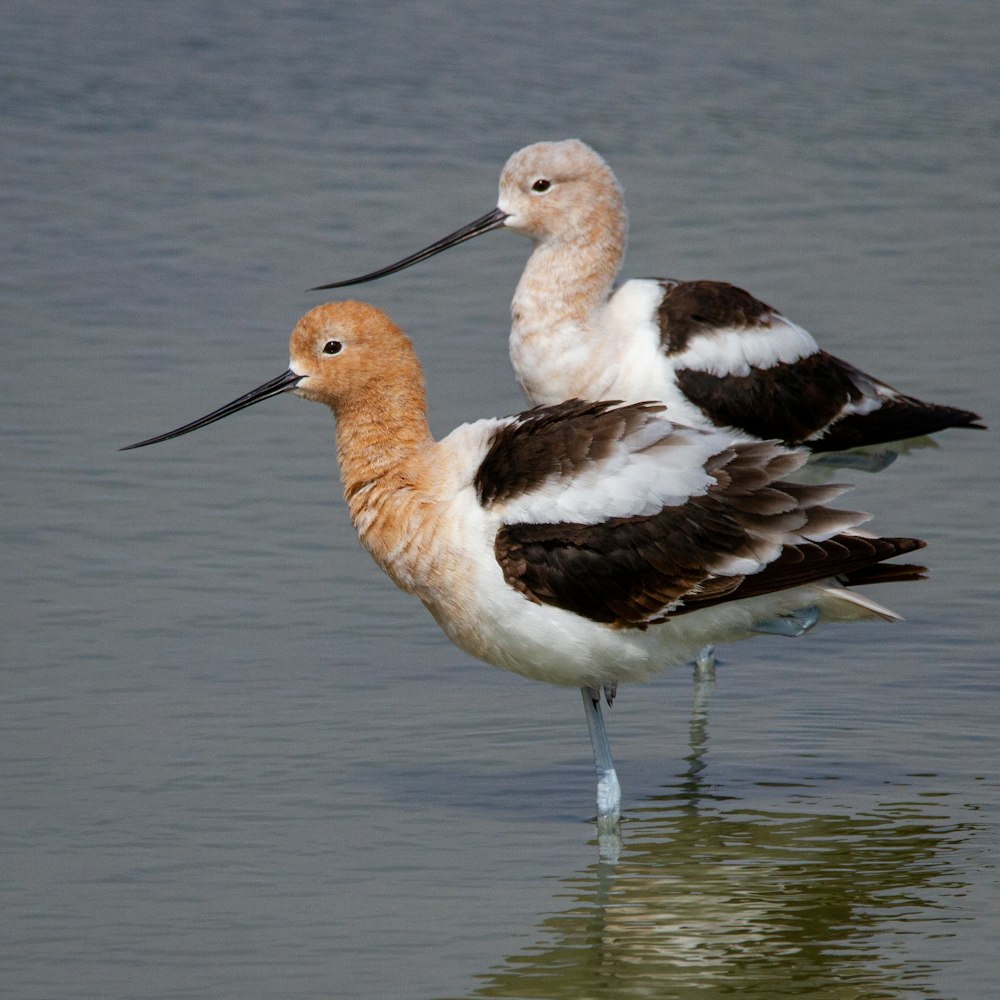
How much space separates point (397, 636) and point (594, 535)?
1844 mm

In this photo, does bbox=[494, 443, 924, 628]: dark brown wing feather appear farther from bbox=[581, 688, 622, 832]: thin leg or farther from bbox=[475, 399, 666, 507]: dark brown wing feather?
bbox=[581, 688, 622, 832]: thin leg

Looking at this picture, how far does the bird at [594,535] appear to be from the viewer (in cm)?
625

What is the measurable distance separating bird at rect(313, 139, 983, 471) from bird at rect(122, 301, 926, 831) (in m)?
1.55

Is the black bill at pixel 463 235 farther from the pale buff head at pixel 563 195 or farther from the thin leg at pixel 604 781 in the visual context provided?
the thin leg at pixel 604 781

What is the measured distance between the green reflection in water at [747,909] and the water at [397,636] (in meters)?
0.01

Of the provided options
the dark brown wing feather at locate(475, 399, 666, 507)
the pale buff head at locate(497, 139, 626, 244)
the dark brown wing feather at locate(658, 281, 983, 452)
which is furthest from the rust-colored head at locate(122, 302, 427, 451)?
the pale buff head at locate(497, 139, 626, 244)

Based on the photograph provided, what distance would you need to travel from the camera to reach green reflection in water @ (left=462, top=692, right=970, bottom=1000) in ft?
18.5

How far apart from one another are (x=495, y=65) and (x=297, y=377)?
10484 mm

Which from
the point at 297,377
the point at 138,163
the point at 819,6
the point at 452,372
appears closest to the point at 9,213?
the point at 138,163

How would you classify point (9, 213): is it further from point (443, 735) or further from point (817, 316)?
point (443, 735)

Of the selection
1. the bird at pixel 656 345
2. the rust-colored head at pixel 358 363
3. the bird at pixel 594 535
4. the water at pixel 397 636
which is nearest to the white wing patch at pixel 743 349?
the bird at pixel 656 345

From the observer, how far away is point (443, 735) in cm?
716

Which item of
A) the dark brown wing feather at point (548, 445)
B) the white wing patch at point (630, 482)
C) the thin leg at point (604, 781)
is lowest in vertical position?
the thin leg at point (604, 781)

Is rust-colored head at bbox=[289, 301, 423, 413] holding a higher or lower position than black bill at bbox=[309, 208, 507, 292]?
lower
